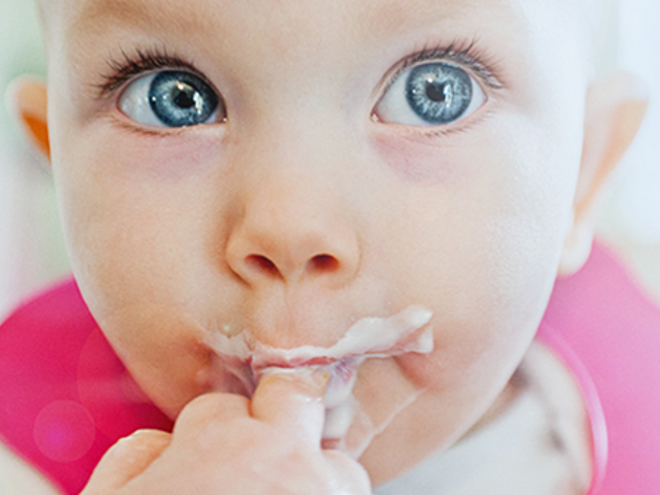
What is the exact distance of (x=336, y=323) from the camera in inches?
14.4

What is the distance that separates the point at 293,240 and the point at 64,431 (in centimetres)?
32

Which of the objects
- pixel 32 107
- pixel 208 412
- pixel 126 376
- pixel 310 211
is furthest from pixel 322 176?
pixel 32 107

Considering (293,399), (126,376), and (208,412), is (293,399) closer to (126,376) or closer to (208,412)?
(208,412)

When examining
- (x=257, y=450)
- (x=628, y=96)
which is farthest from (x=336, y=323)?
(x=628, y=96)

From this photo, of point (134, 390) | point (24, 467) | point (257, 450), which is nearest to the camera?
point (257, 450)

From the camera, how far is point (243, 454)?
340mm

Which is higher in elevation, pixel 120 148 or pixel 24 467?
pixel 120 148

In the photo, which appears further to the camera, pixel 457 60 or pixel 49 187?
pixel 49 187

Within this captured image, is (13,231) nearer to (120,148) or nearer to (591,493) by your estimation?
(120,148)

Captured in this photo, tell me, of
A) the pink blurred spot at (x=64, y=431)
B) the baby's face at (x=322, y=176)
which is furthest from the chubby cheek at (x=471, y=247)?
the pink blurred spot at (x=64, y=431)

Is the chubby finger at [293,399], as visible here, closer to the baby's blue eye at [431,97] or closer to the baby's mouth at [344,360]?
the baby's mouth at [344,360]

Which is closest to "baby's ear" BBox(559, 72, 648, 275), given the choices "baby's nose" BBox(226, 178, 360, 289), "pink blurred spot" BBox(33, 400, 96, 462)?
"baby's nose" BBox(226, 178, 360, 289)

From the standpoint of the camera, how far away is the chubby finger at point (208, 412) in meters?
0.36

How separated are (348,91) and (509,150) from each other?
0.32 ft
